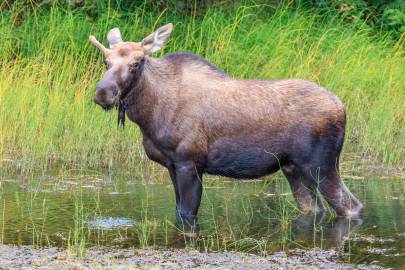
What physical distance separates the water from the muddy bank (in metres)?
0.16

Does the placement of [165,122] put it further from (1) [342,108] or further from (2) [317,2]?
(2) [317,2]

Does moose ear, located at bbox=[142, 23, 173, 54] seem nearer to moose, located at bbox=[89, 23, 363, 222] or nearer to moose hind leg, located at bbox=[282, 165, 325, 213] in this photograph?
moose, located at bbox=[89, 23, 363, 222]

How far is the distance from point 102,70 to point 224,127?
498 cm

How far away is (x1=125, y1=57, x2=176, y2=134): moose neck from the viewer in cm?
864

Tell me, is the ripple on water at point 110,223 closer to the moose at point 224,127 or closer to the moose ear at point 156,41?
the moose at point 224,127

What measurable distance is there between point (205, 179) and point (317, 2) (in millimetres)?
6091

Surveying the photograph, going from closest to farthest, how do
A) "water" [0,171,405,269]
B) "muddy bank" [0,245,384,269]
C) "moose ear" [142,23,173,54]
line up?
"muddy bank" [0,245,384,269] < "water" [0,171,405,269] < "moose ear" [142,23,173,54]

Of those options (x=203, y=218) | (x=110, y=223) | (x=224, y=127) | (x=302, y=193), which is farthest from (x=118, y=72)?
(x=302, y=193)

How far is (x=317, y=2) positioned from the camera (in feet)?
52.4

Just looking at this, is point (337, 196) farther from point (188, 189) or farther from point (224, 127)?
point (188, 189)

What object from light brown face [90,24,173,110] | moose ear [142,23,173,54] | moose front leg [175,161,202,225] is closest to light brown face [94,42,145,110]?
light brown face [90,24,173,110]

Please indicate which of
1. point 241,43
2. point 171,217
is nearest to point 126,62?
point 171,217

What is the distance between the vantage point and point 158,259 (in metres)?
7.29

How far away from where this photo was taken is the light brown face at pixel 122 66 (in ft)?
26.3
